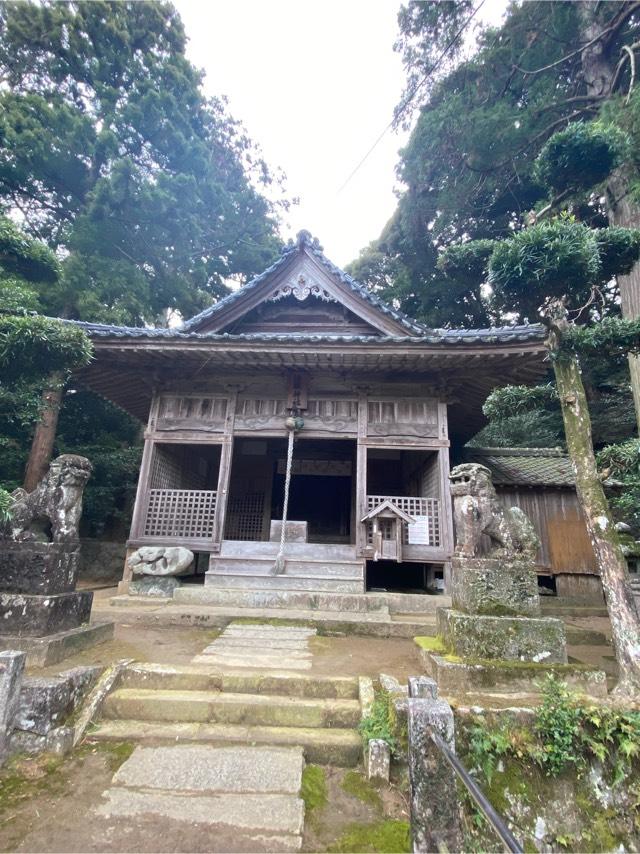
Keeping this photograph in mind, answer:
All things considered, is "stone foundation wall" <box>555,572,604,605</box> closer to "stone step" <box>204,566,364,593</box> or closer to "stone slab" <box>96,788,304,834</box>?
"stone step" <box>204,566,364,593</box>

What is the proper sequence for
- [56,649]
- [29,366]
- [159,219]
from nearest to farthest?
[56,649], [29,366], [159,219]

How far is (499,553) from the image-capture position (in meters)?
4.39

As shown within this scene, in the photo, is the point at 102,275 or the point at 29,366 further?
the point at 102,275

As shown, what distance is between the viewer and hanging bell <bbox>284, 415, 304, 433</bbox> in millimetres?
9234

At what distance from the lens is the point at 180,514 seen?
8.98 meters

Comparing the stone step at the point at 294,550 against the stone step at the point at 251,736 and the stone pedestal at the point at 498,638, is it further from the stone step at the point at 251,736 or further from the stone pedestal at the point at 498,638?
the stone step at the point at 251,736

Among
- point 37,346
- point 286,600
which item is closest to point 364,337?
point 286,600

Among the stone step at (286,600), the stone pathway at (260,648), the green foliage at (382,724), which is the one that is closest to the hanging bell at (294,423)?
the stone step at (286,600)

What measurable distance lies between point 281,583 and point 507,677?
500cm

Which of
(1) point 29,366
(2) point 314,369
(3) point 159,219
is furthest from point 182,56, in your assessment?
(1) point 29,366

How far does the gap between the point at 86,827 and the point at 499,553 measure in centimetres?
399

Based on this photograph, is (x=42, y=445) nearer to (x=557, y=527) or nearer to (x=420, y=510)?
(x=420, y=510)

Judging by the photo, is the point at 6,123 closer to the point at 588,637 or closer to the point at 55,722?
the point at 55,722

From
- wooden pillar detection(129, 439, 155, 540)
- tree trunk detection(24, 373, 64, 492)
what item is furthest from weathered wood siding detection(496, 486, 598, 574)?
tree trunk detection(24, 373, 64, 492)
